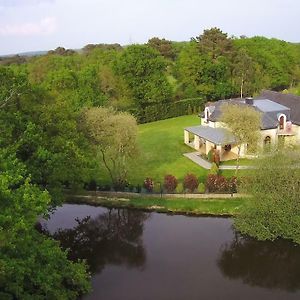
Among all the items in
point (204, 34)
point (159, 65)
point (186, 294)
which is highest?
point (204, 34)

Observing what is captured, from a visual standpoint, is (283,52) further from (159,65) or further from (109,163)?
(109,163)

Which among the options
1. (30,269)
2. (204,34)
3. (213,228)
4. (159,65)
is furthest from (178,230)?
(204,34)

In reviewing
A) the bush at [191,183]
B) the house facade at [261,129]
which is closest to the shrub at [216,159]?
the house facade at [261,129]

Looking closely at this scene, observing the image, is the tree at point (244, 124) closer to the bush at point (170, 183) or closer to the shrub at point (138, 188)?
the bush at point (170, 183)

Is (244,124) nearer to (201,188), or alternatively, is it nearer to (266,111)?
(201,188)

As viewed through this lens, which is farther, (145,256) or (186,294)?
(145,256)

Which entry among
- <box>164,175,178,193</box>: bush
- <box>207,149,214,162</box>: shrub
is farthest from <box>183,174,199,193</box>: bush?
<box>207,149,214,162</box>: shrub

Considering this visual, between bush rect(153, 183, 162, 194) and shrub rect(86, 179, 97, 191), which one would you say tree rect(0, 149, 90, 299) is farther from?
shrub rect(86, 179, 97, 191)
